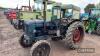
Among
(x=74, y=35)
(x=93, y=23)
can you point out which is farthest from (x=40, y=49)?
(x=93, y=23)

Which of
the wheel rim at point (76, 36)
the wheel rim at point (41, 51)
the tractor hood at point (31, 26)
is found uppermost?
the tractor hood at point (31, 26)

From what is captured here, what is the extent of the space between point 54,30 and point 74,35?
3.38ft

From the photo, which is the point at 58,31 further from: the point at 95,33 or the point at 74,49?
the point at 95,33

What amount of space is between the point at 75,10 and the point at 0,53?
14.0ft

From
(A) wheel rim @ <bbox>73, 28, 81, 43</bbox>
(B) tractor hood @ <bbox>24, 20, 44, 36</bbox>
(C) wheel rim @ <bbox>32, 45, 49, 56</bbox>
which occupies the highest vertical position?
(B) tractor hood @ <bbox>24, 20, 44, 36</bbox>

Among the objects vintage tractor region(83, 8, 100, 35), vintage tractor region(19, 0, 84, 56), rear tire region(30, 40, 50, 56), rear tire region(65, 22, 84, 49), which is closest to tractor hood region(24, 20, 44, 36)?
vintage tractor region(19, 0, 84, 56)

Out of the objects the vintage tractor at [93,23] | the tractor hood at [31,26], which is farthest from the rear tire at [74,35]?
the vintage tractor at [93,23]

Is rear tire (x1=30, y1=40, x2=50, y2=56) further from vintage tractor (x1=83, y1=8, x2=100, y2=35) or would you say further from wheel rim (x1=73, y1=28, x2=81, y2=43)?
vintage tractor (x1=83, y1=8, x2=100, y2=35)

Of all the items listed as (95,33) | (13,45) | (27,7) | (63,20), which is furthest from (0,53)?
(27,7)

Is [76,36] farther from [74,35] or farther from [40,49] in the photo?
[40,49]

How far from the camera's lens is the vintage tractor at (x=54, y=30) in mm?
9438

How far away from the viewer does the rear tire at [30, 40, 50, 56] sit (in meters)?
8.47

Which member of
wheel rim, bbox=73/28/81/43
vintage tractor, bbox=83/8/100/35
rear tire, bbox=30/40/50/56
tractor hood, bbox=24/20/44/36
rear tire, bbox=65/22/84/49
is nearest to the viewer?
rear tire, bbox=30/40/50/56

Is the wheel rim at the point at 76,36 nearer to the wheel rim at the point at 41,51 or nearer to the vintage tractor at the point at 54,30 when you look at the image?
the vintage tractor at the point at 54,30
